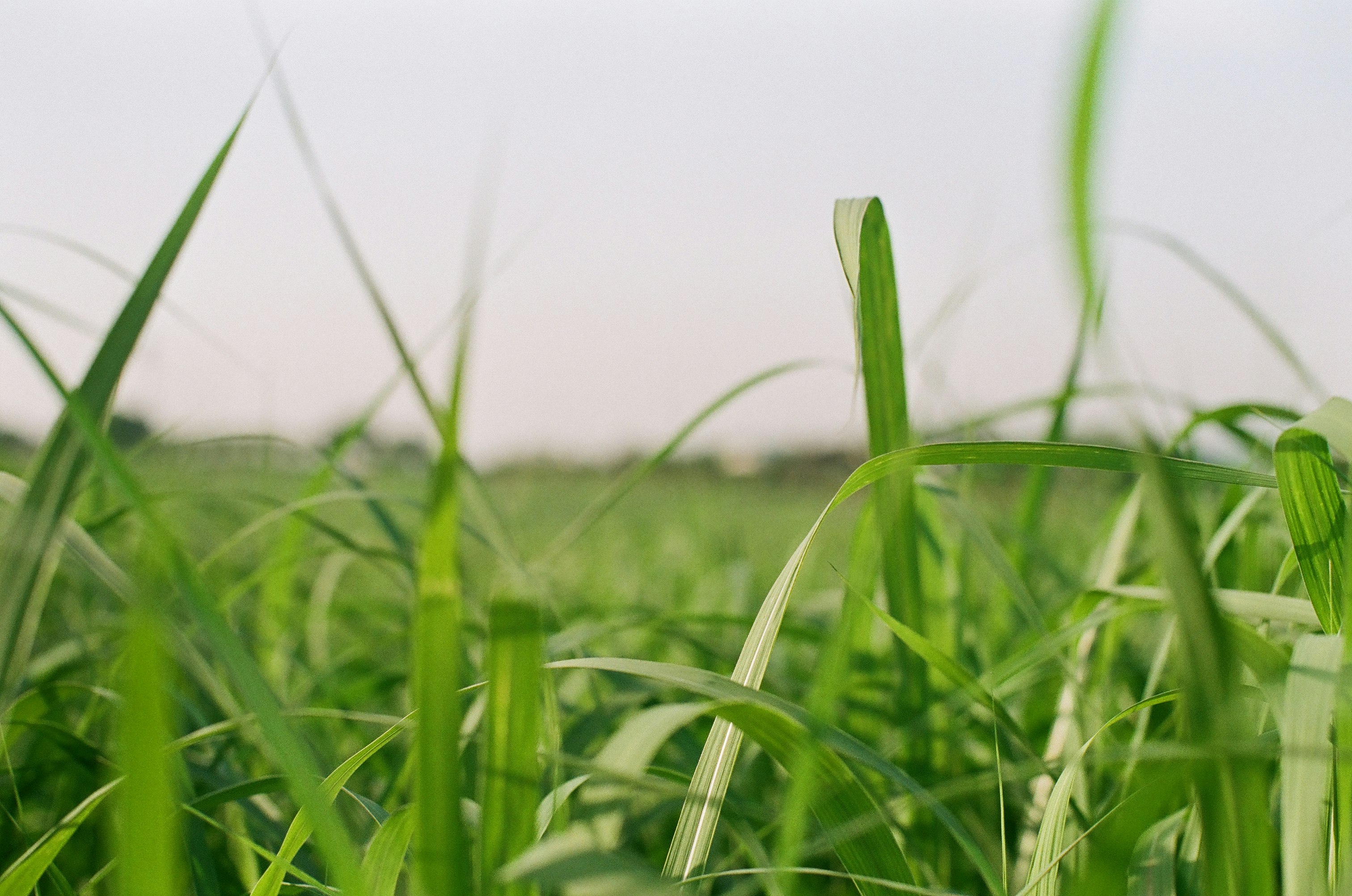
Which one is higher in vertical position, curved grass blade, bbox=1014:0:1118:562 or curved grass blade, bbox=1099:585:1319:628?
curved grass blade, bbox=1014:0:1118:562

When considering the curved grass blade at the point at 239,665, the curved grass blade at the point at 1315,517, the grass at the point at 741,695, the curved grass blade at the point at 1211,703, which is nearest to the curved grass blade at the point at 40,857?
the grass at the point at 741,695

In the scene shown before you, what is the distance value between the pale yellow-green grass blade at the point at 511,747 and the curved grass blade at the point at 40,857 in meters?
0.15

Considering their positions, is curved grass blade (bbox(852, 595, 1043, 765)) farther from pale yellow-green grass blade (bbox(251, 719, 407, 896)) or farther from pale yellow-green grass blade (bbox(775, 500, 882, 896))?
pale yellow-green grass blade (bbox(251, 719, 407, 896))

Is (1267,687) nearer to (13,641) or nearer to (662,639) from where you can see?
(13,641)

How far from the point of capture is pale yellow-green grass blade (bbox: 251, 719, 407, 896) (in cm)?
29

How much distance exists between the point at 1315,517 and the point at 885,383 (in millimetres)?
170

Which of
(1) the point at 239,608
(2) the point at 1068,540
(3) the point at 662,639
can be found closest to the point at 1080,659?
(3) the point at 662,639

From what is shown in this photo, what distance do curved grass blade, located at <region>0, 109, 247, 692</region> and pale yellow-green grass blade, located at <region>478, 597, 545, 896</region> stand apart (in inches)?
4.8

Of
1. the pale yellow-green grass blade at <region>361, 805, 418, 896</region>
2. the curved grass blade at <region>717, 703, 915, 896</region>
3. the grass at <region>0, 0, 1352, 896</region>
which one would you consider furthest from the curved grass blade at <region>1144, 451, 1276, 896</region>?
the pale yellow-green grass blade at <region>361, 805, 418, 896</region>

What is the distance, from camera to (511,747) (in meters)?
0.23

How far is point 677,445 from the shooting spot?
1.61ft

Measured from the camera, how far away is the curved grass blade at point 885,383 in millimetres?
346

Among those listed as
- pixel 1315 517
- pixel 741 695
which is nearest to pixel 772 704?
pixel 741 695

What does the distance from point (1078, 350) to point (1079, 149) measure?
43cm
